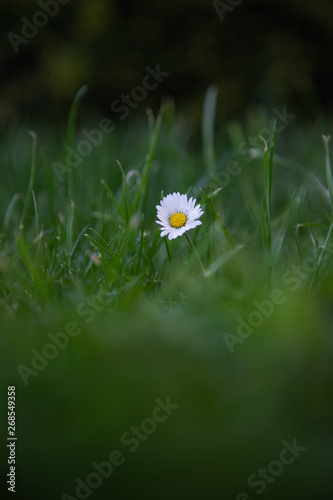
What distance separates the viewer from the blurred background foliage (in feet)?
9.82

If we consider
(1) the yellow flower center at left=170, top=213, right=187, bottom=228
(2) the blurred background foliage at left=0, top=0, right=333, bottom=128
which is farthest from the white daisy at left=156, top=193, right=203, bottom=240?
(2) the blurred background foliage at left=0, top=0, right=333, bottom=128

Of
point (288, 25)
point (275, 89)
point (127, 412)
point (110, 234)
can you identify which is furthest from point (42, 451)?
point (288, 25)

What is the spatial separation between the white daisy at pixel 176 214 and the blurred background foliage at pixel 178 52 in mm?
1841

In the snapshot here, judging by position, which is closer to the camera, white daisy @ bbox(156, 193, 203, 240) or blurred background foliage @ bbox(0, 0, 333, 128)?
white daisy @ bbox(156, 193, 203, 240)

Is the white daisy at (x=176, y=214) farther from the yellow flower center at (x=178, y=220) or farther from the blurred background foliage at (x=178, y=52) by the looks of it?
the blurred background foliage at (x=178, y=52)

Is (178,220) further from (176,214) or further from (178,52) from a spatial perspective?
(178,52)

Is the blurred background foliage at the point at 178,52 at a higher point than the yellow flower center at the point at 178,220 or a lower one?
higher

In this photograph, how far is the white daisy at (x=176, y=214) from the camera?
1.22 metres

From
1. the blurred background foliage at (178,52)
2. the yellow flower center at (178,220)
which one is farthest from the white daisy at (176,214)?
the blurred background foliage at (178,52)

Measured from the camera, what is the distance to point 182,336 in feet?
2.60

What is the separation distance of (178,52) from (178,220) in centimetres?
213

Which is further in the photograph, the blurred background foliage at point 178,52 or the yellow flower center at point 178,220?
the blurred background foliage at point 178,52

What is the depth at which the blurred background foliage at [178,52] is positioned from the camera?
2994mm

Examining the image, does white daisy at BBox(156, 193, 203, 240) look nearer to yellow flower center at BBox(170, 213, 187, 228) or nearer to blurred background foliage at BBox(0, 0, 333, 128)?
yellow flower center at BBox(170, 213, 187, 228)
